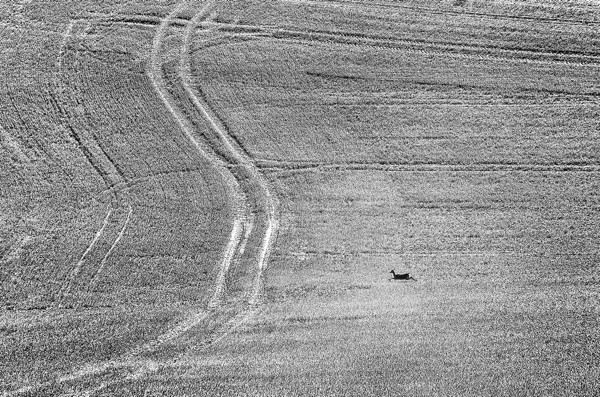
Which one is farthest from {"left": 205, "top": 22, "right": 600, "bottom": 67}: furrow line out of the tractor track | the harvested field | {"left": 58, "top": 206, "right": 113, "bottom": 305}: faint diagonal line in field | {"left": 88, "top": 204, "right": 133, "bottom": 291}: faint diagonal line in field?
{"left": 58, "top": 206, "right": 113, "bottom": 305}: faint diagonal line in field

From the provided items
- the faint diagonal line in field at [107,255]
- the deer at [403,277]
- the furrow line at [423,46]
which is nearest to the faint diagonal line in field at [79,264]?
the faint diagonal line in field at [107,255]

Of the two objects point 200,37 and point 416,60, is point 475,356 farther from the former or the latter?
point 200,37

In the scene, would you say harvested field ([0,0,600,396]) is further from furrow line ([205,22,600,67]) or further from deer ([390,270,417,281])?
deer ([390,270,417,281])

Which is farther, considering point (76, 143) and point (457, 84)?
point (457, 84)

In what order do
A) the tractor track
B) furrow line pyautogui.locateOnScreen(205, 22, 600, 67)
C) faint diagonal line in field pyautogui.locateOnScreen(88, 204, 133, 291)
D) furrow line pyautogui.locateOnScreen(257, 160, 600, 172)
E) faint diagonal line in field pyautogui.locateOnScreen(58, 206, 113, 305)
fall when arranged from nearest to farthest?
the tractor track → faint diagonal line in field pyautogui.locateOnScreen(58, 206, 113, 305) → faint diagonal line in field pyautogui.locateOnScreen(88, 204, 133, 291) → furrow line pyautogui.locateOnScreen(257, 160, 600, 172) → furrow line pyautogui.locateOnScreen(205, 22, 600, 67)

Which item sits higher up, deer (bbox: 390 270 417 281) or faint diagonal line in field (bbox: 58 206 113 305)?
faint diagonal line in field (bbox: 58 206 113 305)

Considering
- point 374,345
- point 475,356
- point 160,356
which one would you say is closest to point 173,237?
point 160,356

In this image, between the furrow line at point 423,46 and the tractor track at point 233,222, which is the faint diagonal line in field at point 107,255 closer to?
the tractor track at point 233,222

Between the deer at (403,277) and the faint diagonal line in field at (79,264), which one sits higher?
the faint diagonal line in field at (79,264)
